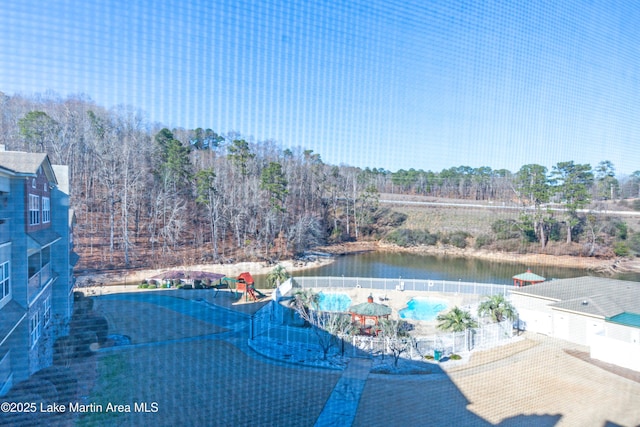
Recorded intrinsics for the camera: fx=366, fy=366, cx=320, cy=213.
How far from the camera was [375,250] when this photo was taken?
9.09 metres

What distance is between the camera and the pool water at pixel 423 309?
441cm

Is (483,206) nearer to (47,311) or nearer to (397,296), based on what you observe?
(397,296)

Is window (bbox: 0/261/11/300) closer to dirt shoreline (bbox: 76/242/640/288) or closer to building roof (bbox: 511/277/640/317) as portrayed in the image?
dirt shoreline (bbox: 76/242/640/288)

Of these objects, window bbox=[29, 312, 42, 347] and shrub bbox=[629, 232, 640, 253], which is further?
shrub bbox=[629, 232, 640, 253]

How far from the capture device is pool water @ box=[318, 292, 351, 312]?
4.59 meters

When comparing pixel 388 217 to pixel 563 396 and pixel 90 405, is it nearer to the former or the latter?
pixel 563 396

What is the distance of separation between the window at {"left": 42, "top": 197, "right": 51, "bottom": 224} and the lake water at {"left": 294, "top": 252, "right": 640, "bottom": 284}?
4.86 metres

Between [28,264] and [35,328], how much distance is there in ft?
1.15

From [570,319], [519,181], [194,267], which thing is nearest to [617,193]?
[519,181]

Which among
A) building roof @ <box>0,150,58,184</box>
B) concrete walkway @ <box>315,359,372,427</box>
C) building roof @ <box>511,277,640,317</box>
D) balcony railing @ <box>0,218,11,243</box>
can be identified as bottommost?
concrete walkway @ <box>315,359,372,427</box>

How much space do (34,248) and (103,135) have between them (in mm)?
735

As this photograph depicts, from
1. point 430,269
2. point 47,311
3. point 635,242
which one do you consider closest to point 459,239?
point 430,269

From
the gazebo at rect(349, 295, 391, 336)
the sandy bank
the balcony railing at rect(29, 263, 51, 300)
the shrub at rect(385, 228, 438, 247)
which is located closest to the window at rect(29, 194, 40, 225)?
the balcony railing at rect(29, 263, 51, 300)

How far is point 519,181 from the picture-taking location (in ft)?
21.4
